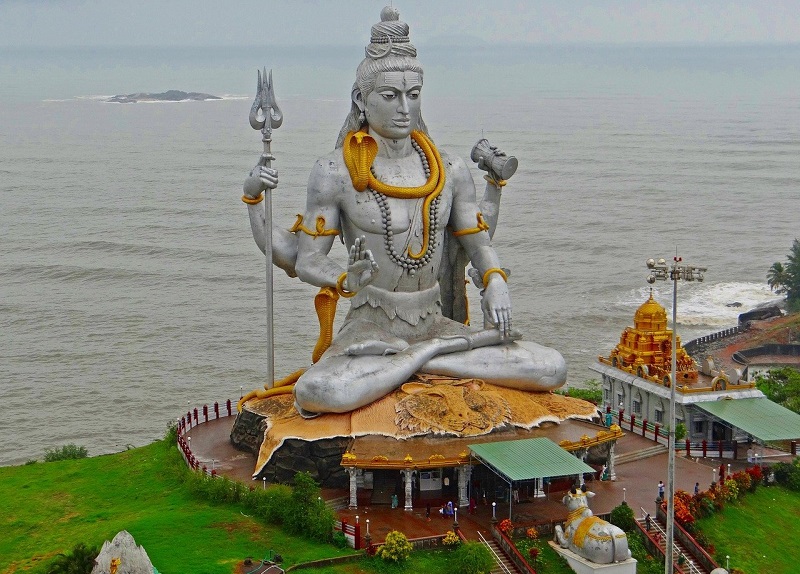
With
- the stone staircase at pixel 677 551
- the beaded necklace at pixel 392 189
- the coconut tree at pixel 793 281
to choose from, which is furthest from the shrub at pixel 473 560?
the coconut tree at pixel 793 281

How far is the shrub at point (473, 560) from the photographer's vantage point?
19.2 metres

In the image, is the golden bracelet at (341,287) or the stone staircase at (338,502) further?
the golden bracelet at (341,287)

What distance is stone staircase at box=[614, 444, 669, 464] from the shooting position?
23812mm

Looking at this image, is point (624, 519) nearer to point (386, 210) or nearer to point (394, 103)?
point (386, 210)

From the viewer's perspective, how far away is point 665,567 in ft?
63.9

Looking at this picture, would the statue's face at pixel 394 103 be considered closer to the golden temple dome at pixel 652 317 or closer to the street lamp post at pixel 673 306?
the street lamp post at pixel 673 306

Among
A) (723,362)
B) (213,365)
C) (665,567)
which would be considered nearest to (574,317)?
(723,362)

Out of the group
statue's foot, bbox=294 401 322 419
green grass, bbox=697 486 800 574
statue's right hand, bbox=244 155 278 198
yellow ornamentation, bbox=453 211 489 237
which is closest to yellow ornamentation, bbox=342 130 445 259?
yellow ornamentation, bbox=453 211 489 237

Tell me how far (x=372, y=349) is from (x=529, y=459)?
10.2 ft

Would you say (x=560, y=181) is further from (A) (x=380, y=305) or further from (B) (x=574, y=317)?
(A) (x=380, y=305)

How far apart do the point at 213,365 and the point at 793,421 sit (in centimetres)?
1401

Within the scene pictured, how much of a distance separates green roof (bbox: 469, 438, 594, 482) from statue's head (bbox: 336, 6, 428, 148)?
555 centimetres

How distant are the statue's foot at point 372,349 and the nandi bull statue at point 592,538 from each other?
3.97 meters

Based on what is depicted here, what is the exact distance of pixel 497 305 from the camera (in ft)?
75.9
